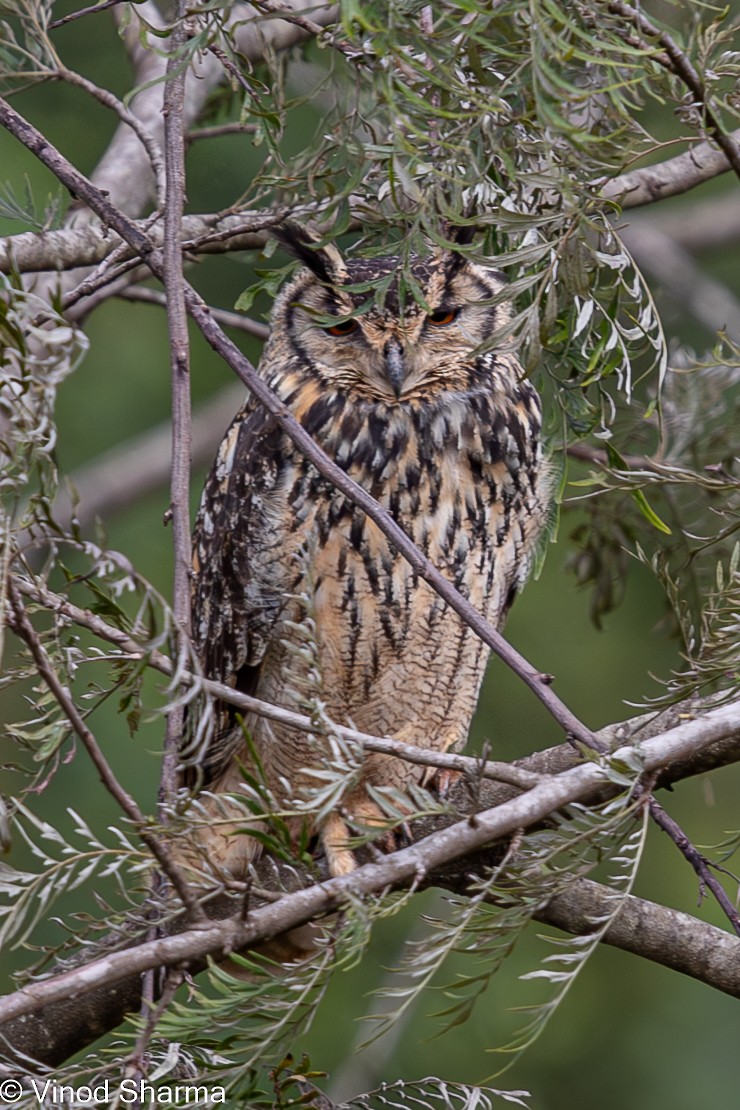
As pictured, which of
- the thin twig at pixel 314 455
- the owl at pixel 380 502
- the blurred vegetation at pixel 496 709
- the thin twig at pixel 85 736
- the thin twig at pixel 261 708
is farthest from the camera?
the blurred vegetation at pixel 496 709

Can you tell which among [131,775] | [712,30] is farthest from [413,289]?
[131,775]

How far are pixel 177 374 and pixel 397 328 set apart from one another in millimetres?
782

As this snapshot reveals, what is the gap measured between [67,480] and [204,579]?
1.29 m

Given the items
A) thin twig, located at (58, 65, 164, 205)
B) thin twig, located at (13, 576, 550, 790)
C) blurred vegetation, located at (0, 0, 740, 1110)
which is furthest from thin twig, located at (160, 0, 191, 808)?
blurred vegetation, located at (0, 0, 740, 1110)

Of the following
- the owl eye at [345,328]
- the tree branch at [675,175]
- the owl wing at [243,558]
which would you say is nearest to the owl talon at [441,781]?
the owl wing at [243,558]

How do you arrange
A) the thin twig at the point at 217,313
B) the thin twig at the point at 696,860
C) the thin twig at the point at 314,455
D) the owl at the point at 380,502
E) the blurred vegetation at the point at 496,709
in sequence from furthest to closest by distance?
the blurred vegetation at the point at 496,709, the thin twig at the point at 217,313, the owl at the point at 380,502, the thin twig at the point at 696,860, the thin twig at the point at 314,455

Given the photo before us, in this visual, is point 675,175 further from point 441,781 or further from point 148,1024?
point 148,1024

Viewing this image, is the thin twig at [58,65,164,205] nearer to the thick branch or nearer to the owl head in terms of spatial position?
the owl head

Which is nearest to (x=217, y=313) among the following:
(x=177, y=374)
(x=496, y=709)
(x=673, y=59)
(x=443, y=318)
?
(x=443, y=318)

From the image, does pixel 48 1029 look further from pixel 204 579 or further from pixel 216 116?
pixel 216 116

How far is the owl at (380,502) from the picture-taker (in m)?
2.03

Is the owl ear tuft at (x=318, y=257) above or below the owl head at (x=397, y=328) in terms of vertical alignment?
above

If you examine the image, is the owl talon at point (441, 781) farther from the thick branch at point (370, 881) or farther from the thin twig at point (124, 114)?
the thin twig at point (124, 114)

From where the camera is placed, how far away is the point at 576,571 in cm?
256
